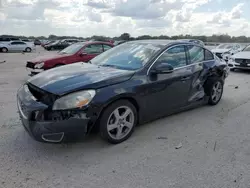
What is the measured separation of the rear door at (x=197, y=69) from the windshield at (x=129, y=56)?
3.08 feet

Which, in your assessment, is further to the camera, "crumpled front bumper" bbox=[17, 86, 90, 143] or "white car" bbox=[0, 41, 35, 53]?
"white car" bbox=[0, 41, 35, 53]

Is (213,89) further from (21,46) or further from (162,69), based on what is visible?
(21,46)

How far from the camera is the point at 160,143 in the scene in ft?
12.2

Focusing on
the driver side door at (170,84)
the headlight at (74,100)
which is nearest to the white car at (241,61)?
the driver side door at (170,84)

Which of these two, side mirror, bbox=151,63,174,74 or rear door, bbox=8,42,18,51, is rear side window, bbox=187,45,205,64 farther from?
rear door, bbox=8,42,18,51

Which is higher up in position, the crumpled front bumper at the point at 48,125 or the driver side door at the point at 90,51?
the driver side door at the point at 90,51

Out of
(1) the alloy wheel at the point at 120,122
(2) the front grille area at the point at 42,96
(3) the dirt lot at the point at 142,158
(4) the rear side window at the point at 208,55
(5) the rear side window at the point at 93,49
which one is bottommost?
(3) the dirt lot at the point at 142,158

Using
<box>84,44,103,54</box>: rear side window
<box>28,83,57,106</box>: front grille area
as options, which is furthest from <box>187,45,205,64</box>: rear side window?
<box>84,44,103,54</box>: rear side window

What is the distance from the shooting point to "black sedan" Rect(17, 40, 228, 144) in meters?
3.10

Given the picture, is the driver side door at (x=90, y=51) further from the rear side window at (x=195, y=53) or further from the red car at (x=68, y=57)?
the rear side window at (x=195, y=53)

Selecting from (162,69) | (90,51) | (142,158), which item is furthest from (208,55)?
(90,51)

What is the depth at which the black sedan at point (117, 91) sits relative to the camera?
310 centimetres

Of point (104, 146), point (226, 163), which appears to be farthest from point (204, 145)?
point (104, 146)

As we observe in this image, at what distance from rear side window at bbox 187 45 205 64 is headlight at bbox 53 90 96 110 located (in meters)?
2.51
